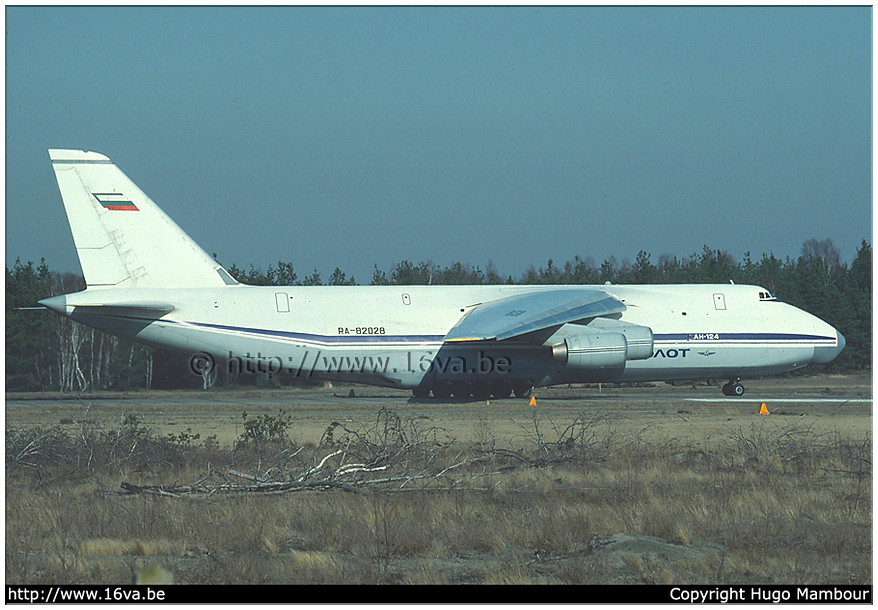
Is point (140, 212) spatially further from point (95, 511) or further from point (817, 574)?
point (817, 574)

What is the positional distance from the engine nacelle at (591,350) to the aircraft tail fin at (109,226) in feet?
36.1

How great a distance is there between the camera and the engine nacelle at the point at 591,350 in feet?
82.4

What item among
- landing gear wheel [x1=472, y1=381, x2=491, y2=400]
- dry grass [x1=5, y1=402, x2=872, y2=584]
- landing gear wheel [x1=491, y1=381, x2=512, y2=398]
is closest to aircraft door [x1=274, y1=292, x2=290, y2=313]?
landing gear wheel [x1=472, y1=381, x2=491, y2=400]

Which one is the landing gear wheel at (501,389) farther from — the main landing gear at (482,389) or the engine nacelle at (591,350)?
the engine nacelle at (591,350)

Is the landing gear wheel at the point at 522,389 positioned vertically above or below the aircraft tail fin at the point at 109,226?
below

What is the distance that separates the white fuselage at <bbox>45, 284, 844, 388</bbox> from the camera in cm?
2466

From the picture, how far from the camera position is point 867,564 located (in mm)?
8359

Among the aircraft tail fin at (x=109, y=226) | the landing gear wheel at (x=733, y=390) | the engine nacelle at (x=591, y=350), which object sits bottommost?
the landing gear wheel at (x=733, y=390)

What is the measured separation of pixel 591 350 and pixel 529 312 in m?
2.24

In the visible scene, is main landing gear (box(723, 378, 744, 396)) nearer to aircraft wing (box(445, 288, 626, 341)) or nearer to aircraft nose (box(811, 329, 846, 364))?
aircraft nose (box(811, 329, 846, 364))

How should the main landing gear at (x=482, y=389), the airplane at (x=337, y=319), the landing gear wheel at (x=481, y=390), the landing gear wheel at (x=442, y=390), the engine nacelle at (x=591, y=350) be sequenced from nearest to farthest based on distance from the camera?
the airplane at (x=337, y=319) → the engine nacelle at (x=591, y=350) → the landing gear wheel at (x=442, y=390) → the main landing gear at (x=482, y=389) → the landing gear wheel at (x=481, y=390)

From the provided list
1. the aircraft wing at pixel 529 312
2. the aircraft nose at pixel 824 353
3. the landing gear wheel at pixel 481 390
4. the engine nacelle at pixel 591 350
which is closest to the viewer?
the aircraft wing at pixel 529 312

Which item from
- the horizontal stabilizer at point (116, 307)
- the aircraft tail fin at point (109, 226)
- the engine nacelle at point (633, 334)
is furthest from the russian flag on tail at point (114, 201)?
the engine nacelle at point (633, 334)

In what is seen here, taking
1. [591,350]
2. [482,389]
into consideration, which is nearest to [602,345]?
[591,350]
